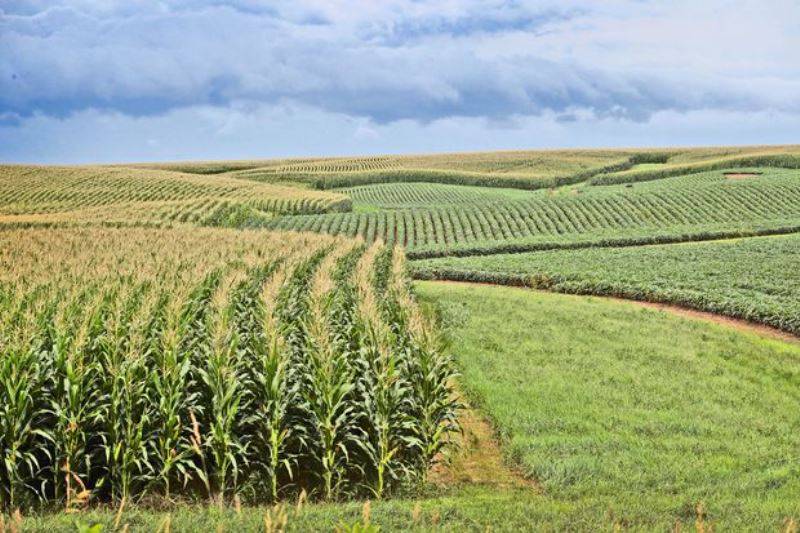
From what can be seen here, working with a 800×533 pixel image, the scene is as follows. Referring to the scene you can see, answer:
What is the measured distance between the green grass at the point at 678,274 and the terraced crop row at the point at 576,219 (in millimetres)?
8657

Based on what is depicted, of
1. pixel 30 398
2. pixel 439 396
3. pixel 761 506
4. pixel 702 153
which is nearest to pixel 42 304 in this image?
pixel 30 398

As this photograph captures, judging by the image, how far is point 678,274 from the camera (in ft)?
96.8

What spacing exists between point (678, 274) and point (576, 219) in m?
27.9

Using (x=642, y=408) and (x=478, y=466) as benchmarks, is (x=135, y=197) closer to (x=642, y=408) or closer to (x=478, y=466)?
(x=642, y=408)

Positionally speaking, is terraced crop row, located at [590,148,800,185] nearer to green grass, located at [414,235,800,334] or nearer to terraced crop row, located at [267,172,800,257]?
terraced crop row, located at [267,172,800,257]

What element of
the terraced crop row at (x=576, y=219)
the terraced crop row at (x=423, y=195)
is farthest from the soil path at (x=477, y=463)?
the terraced crop row at (x=423, y=195)

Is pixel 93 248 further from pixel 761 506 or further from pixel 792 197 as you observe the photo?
pixel 792 197

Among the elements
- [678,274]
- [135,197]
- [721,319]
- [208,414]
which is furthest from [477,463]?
[135,197]

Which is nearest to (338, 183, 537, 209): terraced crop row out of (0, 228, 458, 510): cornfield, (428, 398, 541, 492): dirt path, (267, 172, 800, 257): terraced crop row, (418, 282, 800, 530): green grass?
(267, 172, 800, 257): terraced crop row

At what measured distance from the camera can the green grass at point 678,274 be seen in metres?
23.5

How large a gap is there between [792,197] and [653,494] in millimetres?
61727

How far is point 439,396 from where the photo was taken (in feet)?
35.3

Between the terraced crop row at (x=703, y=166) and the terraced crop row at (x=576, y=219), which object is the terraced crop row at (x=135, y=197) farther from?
Result: the terraced crop row at (x=703, y=166)

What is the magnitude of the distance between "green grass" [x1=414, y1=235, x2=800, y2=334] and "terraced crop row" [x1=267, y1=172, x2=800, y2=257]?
8.66 m
